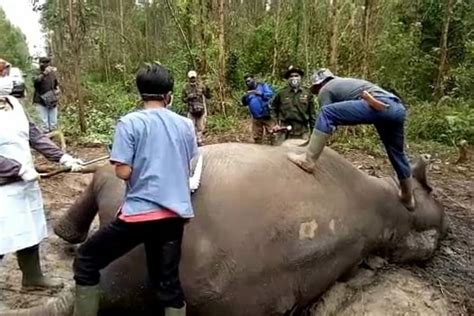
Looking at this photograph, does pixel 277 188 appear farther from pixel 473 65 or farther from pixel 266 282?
pixel 473 65

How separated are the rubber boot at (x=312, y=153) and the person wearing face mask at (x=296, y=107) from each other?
4486 millimetres

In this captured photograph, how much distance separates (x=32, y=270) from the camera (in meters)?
4.44

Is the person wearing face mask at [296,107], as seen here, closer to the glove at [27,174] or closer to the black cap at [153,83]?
the glove at [27,174]

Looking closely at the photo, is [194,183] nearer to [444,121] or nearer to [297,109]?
[297,109]

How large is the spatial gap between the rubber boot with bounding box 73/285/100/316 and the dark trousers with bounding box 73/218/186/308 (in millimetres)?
32

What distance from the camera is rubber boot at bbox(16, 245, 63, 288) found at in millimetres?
4402

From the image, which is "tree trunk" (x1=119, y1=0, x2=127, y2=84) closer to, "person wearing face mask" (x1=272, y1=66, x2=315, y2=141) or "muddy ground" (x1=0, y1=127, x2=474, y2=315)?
"person wearing face mask" (x1=272, y1=66, x2=315, y2=141)

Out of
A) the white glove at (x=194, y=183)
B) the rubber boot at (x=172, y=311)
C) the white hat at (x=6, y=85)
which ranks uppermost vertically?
the white hat at (x=6, y=85)

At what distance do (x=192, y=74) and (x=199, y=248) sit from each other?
8.93 meters

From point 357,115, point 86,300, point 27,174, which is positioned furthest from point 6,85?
point 357,115

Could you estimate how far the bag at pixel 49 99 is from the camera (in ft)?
40.8

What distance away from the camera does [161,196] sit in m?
3.43

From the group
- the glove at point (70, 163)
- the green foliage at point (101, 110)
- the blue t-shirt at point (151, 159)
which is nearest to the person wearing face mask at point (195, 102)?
the green foliage at point (101, 110)

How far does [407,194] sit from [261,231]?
1.57 metres
